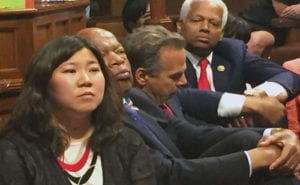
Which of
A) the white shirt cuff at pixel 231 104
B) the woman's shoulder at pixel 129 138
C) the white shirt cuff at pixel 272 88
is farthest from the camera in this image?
the white shirt cuff at pixel 272 88

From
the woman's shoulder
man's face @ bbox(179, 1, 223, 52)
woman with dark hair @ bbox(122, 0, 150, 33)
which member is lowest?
woman with dark hair @ bbox(122, 0, 150, 33)

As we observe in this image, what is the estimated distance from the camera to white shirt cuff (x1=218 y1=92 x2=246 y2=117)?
2.36 meters

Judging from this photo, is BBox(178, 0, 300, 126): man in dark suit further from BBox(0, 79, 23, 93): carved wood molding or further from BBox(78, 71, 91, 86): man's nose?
BBox(78, 71, 91, 86): man's nose

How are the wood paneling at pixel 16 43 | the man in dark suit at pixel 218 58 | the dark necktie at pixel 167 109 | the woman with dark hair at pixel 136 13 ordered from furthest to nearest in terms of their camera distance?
the woman with dark hair at pixel 136 13 < the wood paneling at pixel 16 43 < the man in dark suit at pixel 218 58 < the dark necktie at pixel 167 109

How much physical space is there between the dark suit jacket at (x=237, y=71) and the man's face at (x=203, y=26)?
0.20 ft

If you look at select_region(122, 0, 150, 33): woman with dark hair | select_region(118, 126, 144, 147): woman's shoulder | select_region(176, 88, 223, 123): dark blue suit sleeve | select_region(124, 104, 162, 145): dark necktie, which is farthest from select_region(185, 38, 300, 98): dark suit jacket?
select_region(122, 0, 150, 33): woman with dark hair

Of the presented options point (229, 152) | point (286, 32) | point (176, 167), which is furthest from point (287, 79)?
point (286, 32)

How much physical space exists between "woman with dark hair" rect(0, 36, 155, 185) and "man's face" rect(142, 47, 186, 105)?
0.96ft

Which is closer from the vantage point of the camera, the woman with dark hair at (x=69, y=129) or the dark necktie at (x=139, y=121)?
the woman with dark hair at (x=69, y=129)

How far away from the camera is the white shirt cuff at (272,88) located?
2.57 meters

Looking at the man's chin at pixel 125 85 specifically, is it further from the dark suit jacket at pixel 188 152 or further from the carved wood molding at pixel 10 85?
the carved wood molding at pixel 10 85

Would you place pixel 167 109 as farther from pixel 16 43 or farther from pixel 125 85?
pixel 16 43

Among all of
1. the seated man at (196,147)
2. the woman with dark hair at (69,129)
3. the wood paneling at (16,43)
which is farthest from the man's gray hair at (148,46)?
the wood paneling at (16,43)

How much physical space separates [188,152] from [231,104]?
0.31m
